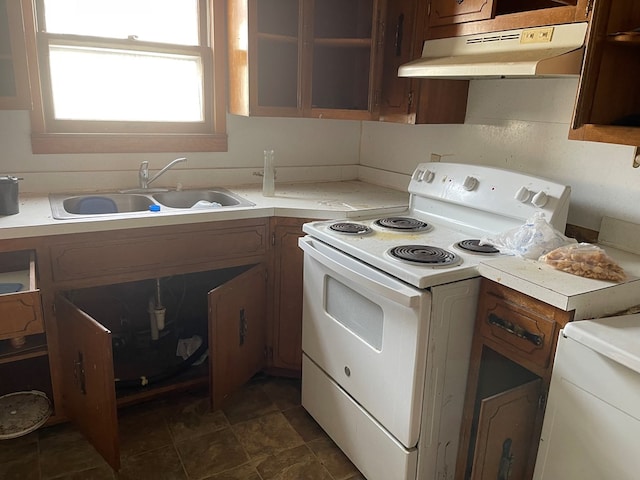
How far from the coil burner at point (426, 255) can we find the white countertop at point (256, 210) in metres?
0.50

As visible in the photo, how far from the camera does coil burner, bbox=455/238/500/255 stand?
5.50 ft

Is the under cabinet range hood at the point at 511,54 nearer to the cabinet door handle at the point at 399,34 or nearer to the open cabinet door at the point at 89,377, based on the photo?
the cabinet door handle at the point at 399,34

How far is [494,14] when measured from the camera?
1.75m

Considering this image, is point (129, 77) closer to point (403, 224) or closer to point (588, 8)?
point (403, 224)

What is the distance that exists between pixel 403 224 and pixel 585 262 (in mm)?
733

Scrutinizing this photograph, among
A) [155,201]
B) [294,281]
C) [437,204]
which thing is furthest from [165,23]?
[437,204]

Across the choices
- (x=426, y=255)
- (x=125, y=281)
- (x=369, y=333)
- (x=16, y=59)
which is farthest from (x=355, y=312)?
(x=16, y=59)

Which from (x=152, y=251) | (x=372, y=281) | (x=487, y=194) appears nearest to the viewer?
(x=372, y=281)

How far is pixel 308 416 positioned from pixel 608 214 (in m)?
1.44

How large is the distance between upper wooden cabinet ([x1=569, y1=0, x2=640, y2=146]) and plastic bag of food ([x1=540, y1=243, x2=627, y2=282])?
1.05ft

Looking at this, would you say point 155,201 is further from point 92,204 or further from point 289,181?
point 289,181

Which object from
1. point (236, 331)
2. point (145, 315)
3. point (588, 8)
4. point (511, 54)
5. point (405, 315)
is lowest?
point (145, 315)

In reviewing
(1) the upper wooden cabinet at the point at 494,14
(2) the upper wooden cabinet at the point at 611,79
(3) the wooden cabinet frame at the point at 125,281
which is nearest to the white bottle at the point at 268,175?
(3) the wooden cabinet frame at the point at 125,281

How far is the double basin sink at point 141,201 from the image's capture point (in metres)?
2.18
